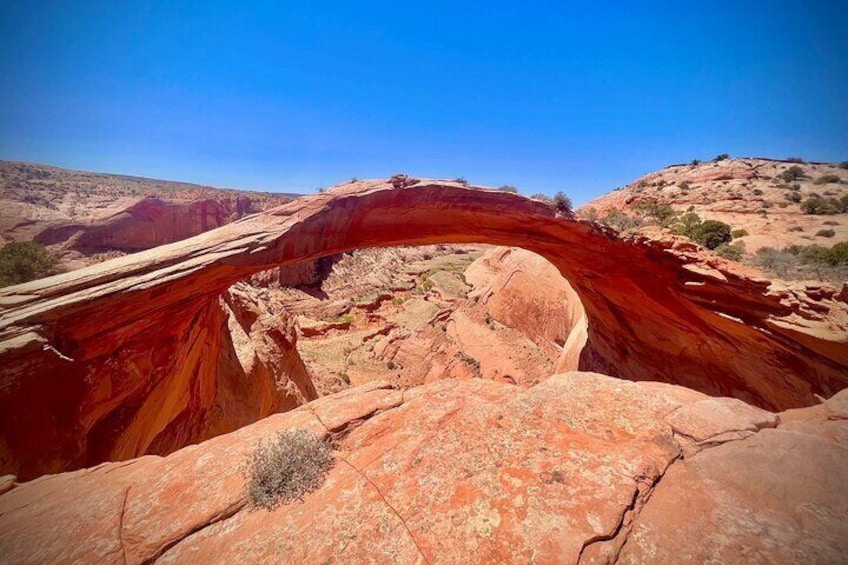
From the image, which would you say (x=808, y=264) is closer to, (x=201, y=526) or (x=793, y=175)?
(x=201, y=526)

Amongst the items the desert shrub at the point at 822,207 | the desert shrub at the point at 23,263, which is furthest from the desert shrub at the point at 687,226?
the desert shrub at the point at 23,263

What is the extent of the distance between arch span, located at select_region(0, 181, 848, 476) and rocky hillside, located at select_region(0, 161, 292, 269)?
2616 cm

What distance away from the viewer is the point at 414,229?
9.98 metres

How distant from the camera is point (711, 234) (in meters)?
14.2

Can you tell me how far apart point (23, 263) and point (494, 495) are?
1052 inches

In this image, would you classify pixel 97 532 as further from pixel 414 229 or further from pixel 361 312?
pixel 361 312

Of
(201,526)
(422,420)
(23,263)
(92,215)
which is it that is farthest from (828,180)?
(92,215)

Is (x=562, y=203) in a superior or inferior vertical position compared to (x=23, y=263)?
superior

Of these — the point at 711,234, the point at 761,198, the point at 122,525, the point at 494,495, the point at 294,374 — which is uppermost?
the point at 761,198

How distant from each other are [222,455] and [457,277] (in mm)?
30290

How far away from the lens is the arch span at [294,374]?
5582 millimetres

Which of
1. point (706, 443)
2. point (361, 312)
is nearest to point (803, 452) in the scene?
point (706, 443)

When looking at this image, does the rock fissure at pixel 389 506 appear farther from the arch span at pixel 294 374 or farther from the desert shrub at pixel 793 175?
the desert shrub at pixel 793 175

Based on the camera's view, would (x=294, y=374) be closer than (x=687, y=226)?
Yes
